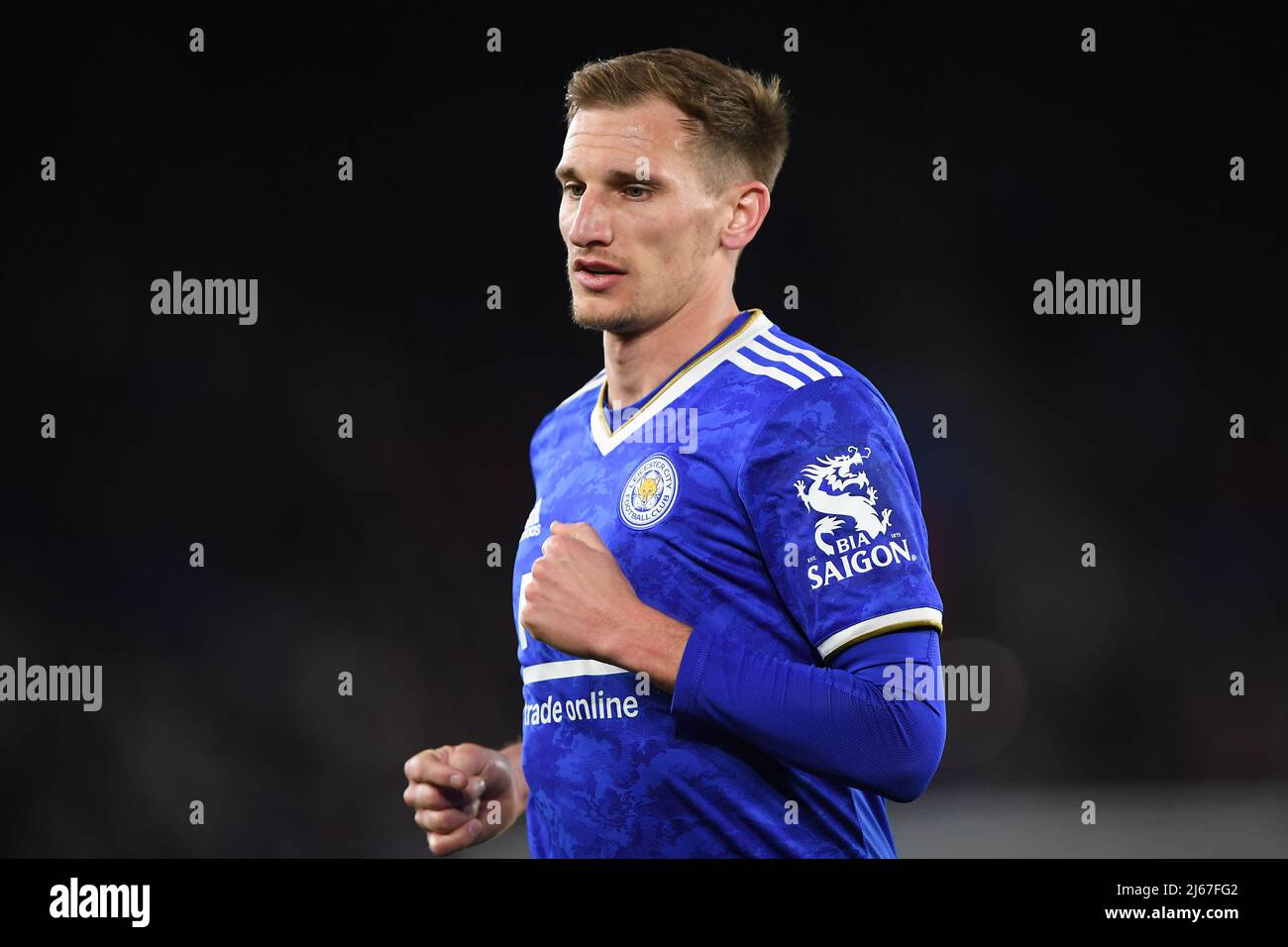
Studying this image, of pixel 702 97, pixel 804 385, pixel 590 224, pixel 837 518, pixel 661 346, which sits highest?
pixel 702 97

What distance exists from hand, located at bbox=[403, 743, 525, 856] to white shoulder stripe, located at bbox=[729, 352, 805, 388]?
2.56ft

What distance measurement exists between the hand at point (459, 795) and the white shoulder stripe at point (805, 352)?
0.84m

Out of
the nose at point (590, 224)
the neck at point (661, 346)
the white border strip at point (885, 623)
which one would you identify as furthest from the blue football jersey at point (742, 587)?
the nose at point (590, 224)

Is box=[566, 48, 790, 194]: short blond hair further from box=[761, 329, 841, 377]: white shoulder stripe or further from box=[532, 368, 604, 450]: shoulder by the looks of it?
box=[532, 368, 604, 450]: shoulder

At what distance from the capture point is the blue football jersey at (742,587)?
1812mm

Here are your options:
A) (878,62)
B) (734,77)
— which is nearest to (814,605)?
(734,77)

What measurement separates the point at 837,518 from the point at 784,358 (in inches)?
13.4

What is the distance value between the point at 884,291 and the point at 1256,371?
200 centimetres

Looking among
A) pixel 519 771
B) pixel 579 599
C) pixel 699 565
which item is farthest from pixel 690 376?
pixel 519 771

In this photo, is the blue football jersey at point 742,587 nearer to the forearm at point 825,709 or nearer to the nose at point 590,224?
the forearm at point 825,709

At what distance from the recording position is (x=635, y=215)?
2.11 metres

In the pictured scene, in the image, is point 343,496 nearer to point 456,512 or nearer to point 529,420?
point 456,512

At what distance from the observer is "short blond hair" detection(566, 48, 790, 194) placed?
216 centimetres

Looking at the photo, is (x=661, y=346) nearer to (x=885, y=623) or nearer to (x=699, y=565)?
(x=699, y=565)
